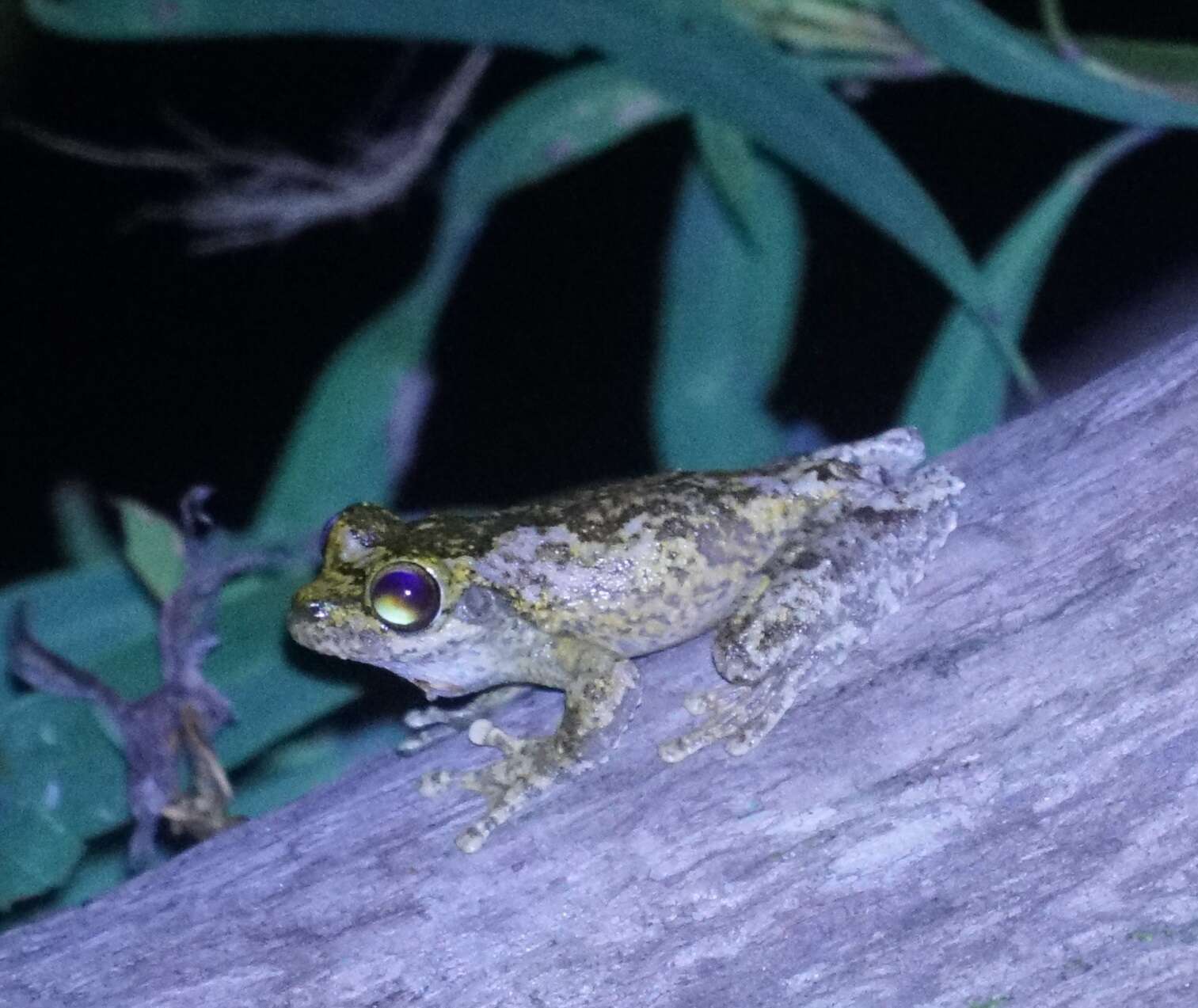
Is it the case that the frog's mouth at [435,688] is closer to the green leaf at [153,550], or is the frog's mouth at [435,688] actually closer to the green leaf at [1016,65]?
the green leaf at [153,550]

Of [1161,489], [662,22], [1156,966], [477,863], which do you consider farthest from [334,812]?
[662,22]

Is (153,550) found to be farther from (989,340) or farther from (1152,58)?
(1152,58)

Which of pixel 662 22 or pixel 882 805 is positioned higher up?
pixel 662 22

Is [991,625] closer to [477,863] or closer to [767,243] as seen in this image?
[477,863]

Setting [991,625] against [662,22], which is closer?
[991,625]

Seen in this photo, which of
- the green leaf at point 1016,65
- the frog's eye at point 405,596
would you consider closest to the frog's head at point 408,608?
the frog's eye at point 405,596

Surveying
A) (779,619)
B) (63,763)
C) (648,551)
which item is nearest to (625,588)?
(648,551)
